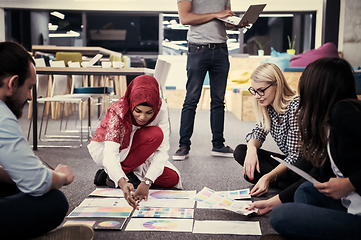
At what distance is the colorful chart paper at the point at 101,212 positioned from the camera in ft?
4.08

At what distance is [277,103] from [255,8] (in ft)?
3.00

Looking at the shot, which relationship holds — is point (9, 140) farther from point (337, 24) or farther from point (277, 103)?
point (337, 24)

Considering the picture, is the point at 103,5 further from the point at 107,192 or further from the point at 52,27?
the point at 107,192

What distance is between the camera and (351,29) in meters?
4.29

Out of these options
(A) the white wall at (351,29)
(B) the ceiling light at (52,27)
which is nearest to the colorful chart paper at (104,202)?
(A) the white wall at (351,29)

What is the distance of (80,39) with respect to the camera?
8.12m

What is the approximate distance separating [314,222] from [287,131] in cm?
75

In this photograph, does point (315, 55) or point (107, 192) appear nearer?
point (107, 192)

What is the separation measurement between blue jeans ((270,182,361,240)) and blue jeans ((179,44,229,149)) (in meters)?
1.51

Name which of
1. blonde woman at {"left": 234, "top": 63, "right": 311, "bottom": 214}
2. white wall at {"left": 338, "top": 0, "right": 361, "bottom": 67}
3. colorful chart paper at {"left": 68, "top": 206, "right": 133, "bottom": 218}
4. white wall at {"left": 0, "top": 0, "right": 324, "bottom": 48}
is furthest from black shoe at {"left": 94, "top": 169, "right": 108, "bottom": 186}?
white wall at {"left": 0, "top": 0, "right": 324, "bottom": 48}

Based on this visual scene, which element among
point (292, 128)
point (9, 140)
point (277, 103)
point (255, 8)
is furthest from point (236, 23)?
point (9, 140)

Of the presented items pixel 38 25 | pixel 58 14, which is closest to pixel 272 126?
pixel 58 14

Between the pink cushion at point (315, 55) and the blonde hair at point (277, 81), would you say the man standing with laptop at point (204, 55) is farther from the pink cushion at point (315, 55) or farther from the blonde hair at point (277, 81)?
the pink cushion at point (315, 55)

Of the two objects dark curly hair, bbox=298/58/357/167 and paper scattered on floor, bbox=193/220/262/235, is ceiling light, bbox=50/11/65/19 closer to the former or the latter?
paper scattered on floor, bbox=193/220/262/235
